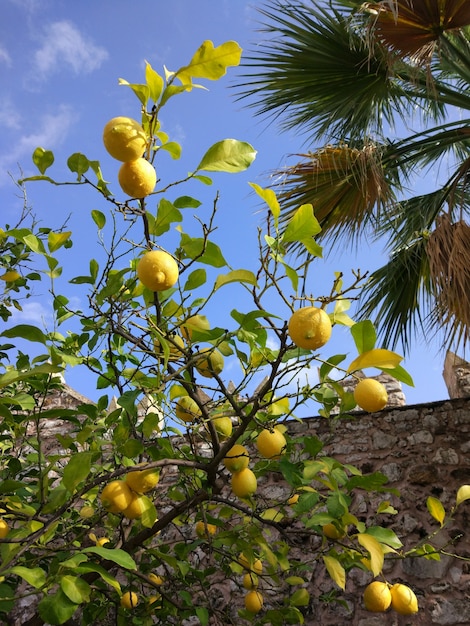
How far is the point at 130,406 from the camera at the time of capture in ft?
3.26

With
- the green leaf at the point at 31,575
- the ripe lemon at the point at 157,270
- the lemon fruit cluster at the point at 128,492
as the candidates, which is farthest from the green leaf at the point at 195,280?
the green leaf at the point at 31,575

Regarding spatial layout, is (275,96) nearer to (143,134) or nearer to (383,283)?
(383,283)

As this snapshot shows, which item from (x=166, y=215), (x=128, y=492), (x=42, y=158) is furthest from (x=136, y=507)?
(x=42, y=158)

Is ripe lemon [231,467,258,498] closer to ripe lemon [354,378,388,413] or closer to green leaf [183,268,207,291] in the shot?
ripe lemon [354,378,388,413]

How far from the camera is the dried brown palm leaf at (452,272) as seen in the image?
2.44 m

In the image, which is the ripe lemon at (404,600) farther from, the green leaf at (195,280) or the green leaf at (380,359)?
the green leaf at (195,280)

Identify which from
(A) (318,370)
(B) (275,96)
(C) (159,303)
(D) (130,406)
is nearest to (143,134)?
(C) (159,303)

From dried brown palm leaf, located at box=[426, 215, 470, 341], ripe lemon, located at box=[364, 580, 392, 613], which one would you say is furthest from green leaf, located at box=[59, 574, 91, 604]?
dried brown palm leaf, located at box=[426, 215, 470, 341]

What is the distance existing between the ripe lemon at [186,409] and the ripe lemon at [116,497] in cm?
24

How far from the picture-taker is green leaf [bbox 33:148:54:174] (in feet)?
3.00

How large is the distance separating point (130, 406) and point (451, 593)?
1.87 metres

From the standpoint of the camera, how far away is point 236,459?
114 centimetres

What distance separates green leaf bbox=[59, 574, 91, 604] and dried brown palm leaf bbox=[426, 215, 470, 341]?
2.03 m

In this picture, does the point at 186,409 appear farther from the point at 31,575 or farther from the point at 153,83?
the point at 153,83
